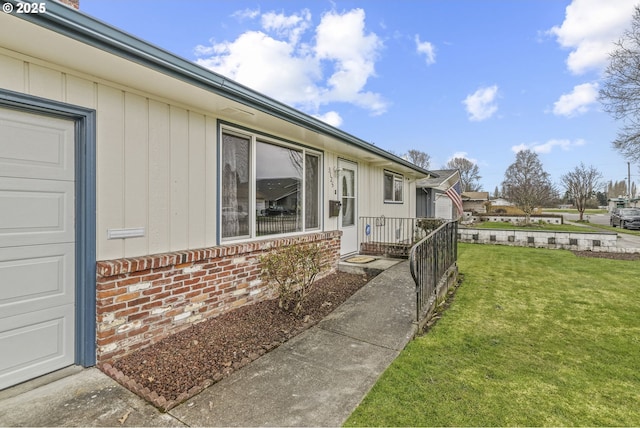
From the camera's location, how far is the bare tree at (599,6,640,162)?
12.7 meters

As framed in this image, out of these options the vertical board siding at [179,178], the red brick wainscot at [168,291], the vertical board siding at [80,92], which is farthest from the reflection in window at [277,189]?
the vertical board siding at [80,92]

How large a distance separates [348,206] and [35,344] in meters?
5.95

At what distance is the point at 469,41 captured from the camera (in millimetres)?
9992

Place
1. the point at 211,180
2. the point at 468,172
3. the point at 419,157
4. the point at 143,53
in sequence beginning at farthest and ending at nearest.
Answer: the point at 468,172
the point at 419,157
the point at 211,180
the point at 143,53

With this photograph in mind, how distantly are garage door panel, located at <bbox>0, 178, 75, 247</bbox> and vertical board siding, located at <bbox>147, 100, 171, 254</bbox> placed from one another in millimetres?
707

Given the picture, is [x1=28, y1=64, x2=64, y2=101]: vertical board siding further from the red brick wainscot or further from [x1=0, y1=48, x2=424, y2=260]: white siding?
the red brick wainscot

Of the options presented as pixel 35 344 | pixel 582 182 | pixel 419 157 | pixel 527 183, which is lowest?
pixel 35 344

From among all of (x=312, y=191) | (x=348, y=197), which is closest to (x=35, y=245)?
(x=312, y=191)

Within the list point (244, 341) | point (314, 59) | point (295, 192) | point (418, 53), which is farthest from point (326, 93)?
point (244, 341)

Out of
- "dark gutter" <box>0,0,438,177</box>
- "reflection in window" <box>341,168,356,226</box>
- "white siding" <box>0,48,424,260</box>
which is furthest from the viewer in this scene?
"reflection in window" <box>341,168,356,226</box>

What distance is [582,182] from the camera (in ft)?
82.8

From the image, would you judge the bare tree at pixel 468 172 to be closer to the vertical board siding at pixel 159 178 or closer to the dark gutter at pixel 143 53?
the dark gutter at pixel 143 53

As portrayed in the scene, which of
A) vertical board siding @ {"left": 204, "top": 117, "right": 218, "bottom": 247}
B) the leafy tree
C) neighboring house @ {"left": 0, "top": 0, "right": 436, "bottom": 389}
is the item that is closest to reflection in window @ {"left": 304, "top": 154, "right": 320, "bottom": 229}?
neighboring house @ {"left": 0, "top": 0, "right": 436, "bottom": 389}

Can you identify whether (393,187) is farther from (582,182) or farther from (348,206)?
(582,182)
